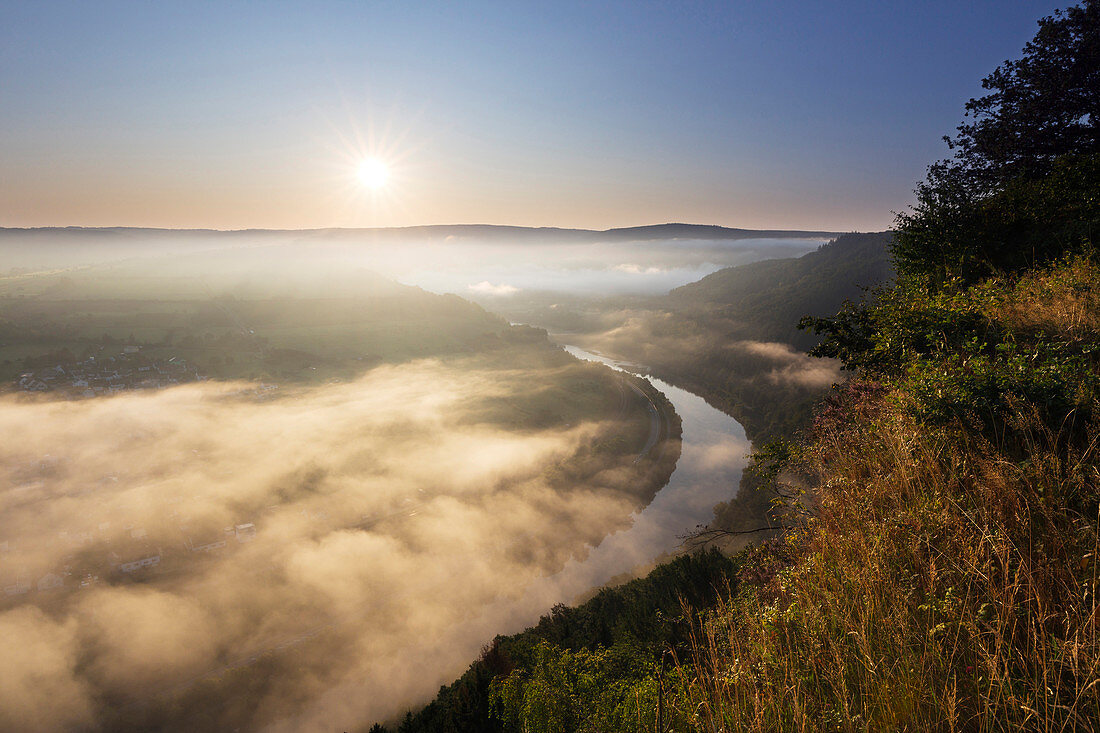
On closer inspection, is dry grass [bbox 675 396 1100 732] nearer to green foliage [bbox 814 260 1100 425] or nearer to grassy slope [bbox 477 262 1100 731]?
grassy slope [bbox 477 262 1100 731]

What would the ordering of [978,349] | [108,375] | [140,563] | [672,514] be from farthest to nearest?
[108,375] < [672,514] < [140,563] < [978,349]

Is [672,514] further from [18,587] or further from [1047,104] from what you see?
[18,587]

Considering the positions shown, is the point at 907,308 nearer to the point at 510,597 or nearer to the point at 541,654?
the point at 541,654

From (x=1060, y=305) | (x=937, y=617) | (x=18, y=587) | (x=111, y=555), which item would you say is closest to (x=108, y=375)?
(x=18, y=587)

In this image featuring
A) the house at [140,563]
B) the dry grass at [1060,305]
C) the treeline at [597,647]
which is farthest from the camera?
the house at [140,563]

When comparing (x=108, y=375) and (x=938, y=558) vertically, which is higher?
(x=938, y=558)

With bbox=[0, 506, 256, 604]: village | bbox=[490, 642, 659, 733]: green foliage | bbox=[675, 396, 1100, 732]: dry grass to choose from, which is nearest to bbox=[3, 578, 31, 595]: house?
bbox=[0, 506, 256, 604]: village

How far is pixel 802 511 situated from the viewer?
5.03 m

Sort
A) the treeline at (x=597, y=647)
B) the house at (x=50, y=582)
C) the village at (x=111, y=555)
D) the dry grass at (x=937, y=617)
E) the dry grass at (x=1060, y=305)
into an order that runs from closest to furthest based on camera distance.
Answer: the dry grass at (x=937, y=617), the dry grass at (x=1060, y=305), the treeline at (x=597, y=647), the house at (x=50, y=582), the village at (x=111, y=555)

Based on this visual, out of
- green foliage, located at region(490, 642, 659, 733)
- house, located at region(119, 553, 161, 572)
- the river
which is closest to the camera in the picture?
green foliage, located at region(490, 642, 659, 733)

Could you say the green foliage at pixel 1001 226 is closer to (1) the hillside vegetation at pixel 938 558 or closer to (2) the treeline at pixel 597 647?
(1) the hillside vegetation at pixel 938 558

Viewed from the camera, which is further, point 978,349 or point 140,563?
point 140,563

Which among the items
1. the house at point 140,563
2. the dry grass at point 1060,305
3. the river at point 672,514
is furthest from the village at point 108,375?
the dry grass at point 1060,305

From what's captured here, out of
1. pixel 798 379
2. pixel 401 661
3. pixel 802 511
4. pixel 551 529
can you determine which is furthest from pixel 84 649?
pixel 798 379
